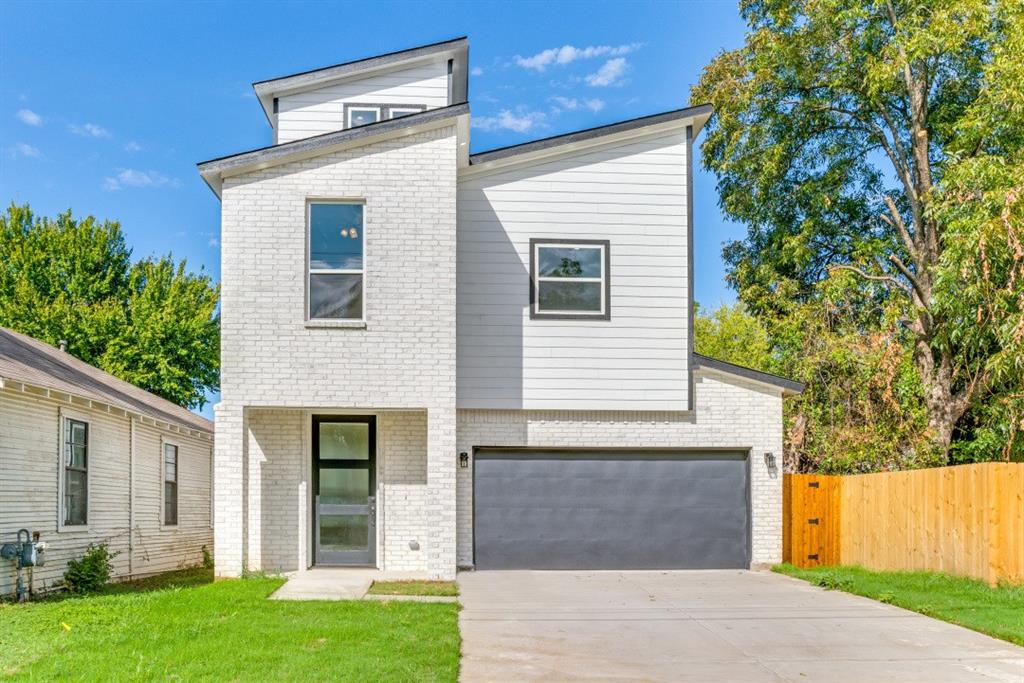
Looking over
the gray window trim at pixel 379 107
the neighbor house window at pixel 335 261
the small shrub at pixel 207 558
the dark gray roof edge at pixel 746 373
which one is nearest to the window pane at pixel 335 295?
the neighbor house window at pixel 335 261

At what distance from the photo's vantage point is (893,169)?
2267cm

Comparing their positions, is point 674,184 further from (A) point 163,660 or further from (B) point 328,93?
(A) point 163,660

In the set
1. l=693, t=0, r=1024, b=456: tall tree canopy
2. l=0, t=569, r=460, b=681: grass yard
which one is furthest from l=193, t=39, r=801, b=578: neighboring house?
l=693, t=0, r=1024, b=456: tall tree canopy

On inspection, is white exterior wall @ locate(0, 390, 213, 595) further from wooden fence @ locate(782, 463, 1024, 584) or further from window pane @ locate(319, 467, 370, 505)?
wooden fence @ locate(782, 463, 1024, 584)

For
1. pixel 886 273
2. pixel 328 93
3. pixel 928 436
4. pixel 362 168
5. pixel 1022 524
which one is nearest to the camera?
pixel 1022 524

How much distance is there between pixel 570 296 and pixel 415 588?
493 centimetres

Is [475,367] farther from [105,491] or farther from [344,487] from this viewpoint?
[105,491]

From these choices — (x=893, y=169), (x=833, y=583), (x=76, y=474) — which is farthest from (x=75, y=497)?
(x=893, y=169)

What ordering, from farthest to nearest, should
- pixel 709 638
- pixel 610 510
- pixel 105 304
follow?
pixel 105 304
pixel 610 510
pixel 709 638

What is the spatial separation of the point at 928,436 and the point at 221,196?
13.3 meters

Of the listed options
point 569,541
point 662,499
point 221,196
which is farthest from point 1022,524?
point 221,196

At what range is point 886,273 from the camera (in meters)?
21.3

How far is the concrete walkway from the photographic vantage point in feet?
37.8

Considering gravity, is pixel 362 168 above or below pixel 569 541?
above
